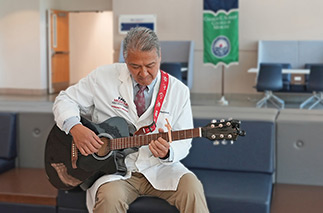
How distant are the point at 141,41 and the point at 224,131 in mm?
596

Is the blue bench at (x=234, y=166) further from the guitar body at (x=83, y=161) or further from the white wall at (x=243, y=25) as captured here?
the white wall at (x=243, y=25)

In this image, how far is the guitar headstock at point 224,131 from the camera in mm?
1948

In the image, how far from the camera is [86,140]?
220cm

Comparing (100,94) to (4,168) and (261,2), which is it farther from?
(261,2)

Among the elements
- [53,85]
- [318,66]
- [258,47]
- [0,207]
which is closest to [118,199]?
[0,207]

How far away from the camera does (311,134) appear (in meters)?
2.71

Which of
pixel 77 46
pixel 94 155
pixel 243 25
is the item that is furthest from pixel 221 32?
pixel 94 155

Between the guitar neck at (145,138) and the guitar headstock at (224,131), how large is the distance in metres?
0.05

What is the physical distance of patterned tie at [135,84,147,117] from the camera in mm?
2396

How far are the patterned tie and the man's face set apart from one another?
0.47 ft

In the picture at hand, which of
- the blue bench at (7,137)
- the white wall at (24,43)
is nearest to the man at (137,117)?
the blue bench at (7,137)

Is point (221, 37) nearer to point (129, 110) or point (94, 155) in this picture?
point (129, 110)

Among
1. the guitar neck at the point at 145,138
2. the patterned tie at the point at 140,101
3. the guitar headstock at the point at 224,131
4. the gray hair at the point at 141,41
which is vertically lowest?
the guitar neck at the point at 145,138

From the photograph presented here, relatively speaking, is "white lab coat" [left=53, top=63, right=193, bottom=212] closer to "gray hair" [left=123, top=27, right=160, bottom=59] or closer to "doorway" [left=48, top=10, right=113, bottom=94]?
"gray hair" [left=123, top=27, right=160, bottom=59]
